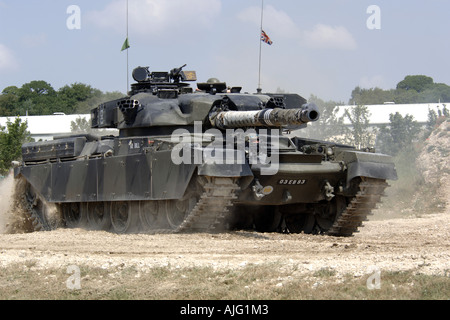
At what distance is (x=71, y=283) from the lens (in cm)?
837

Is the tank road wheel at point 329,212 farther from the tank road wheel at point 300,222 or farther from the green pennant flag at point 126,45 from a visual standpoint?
the green pennant flag at point 126,45

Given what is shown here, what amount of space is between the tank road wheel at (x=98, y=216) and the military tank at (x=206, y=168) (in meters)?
0.02

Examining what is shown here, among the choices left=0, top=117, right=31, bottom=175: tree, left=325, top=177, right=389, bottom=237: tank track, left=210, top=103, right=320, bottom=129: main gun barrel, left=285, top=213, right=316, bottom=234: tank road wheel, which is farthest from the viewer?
left=0, top=117, right=31, bottom=175: tree

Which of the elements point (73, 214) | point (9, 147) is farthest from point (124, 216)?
point (9, 147)

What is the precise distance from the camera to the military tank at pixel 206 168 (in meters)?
13.2

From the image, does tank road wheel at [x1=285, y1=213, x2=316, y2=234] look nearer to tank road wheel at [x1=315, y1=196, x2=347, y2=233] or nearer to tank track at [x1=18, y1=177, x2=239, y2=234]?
tank road wheel at [x1=315, y1=196, x2=347, y2=233]

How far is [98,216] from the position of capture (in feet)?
57.4

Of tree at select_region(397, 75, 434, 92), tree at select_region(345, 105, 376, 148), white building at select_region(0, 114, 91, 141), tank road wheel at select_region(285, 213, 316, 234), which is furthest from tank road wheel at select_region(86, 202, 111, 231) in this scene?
tree at select_region(397, 75, 434, 92)

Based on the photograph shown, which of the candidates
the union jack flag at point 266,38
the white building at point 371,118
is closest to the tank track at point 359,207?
the union jack flag at point 266,38

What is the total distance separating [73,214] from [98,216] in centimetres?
141

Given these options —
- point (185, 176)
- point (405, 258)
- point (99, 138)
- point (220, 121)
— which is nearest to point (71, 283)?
point (405, 258)

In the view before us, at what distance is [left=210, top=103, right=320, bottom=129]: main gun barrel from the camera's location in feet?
39.3

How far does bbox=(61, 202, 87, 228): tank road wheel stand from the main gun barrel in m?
4.81

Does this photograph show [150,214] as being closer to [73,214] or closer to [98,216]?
[98,216]
